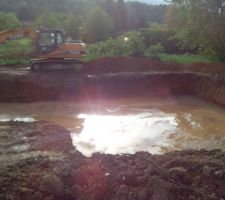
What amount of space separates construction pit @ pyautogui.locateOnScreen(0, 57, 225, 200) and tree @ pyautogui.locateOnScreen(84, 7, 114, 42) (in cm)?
1037

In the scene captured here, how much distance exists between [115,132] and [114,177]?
17.9ft

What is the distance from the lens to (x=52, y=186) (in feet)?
19.0

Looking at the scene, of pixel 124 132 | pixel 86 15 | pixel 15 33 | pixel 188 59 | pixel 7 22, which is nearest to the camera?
pixel 124 132

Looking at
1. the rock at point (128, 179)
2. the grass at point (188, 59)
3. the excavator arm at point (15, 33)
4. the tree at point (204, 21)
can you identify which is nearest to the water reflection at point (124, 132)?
the rock at point (128, 179)

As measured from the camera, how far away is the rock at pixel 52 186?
5.76 m

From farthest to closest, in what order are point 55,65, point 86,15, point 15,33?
point 86,15
point 55,65
point 15,33

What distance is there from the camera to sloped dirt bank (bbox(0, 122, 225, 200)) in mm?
5590

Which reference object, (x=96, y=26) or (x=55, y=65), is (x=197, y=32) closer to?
(x=55, y=65)

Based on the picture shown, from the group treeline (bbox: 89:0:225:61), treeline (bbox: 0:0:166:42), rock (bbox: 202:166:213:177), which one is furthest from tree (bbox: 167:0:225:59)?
rock (bbox: 202:166:213:177)

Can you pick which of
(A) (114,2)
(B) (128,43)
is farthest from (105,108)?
(A) (114,2)

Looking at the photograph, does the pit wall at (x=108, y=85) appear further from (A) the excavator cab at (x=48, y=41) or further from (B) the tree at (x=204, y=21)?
(B) the tree at (x=204, y=21)

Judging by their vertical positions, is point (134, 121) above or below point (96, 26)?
below

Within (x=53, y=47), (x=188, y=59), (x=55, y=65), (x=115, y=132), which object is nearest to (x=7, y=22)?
(x=55, y=65)

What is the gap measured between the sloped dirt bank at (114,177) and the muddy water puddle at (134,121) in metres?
2.76
